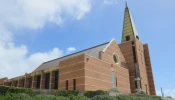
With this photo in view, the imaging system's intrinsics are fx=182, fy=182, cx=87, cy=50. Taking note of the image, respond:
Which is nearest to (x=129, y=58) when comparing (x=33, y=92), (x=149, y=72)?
(x=149, y=72)

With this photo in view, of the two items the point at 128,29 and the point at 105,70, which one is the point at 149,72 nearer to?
the point at 128,29

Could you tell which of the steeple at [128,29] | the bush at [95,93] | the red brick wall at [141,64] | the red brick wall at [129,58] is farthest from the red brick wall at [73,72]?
the steeple at [128,29]

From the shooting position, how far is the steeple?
4142cm

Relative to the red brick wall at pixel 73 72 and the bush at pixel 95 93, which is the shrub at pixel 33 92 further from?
the red brick wall at pixel 73 72

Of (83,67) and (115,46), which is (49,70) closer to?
(83,67)

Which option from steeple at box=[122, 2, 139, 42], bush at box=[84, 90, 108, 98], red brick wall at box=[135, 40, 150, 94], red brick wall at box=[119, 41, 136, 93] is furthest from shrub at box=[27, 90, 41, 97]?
steeple at box=[122, 2, 139, 42]

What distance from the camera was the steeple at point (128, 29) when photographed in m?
41.4

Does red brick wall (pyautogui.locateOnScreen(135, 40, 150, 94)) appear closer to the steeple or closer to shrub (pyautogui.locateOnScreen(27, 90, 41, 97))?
the steeple

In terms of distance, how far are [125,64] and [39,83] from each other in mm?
17986

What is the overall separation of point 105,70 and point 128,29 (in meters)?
16.1

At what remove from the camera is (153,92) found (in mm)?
38344

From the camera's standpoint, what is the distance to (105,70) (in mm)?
30766

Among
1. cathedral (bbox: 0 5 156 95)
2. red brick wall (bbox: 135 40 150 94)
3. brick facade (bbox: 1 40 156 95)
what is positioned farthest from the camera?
red brick wall (bbox: 135 40 150 94)

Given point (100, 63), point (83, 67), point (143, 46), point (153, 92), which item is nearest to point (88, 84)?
point (83, 67)
